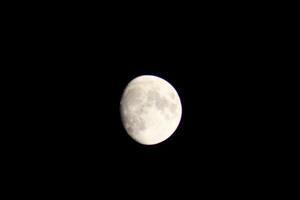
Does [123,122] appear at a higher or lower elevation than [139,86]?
lower

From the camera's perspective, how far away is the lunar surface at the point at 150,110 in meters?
4.39

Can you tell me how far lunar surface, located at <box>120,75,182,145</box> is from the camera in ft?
14.4

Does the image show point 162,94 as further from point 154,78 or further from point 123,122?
point 123,122

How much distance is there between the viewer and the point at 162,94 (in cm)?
452

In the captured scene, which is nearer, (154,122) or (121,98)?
(154,122)

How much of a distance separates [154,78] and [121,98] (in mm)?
505

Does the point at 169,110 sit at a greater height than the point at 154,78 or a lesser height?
lesser

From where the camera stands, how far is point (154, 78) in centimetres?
468

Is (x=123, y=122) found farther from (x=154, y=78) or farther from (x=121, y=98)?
(x=154, y=78)

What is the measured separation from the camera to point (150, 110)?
14.4 feet

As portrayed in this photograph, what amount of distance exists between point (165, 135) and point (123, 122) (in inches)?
22.5

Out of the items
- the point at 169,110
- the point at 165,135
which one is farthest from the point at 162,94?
the point at 165,135

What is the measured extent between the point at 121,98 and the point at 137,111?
34 centimetres

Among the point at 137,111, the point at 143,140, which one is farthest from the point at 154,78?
the point at 143,140
